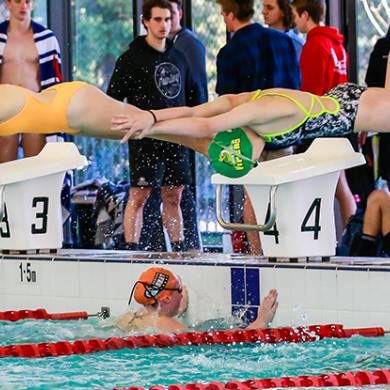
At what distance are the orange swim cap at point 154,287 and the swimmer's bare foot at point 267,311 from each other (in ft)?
1.48

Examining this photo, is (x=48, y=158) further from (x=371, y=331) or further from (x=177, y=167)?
(x=371, y=331)

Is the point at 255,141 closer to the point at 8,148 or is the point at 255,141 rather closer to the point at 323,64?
the point at 323,64

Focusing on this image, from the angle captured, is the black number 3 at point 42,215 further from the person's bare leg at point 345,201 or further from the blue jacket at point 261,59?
the person's bare leg at point 345,201

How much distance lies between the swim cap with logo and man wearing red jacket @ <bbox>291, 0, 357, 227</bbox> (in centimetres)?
166

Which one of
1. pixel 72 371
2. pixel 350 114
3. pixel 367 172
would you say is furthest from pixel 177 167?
pixel 72 371

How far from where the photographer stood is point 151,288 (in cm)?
350

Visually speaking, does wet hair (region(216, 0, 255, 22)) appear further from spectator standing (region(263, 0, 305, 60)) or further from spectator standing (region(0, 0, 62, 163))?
spectator standing (region(0, 0, 62, 163))

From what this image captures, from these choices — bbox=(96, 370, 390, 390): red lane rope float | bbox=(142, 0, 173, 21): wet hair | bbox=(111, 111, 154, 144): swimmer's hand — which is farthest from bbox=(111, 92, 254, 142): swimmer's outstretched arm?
bbox=(142, 0, 173, 21): wet hair

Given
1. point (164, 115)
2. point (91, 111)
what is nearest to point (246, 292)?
point (164, 115)

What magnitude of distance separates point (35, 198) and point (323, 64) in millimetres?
2237

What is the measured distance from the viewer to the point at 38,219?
4523mm

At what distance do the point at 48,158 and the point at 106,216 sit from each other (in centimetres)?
160

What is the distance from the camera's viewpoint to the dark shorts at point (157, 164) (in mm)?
5355

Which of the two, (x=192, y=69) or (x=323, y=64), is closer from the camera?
(x=323, y=64)
